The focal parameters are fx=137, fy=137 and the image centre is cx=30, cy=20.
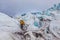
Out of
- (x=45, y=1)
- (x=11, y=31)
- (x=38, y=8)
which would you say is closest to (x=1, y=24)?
(x=11, y=31)

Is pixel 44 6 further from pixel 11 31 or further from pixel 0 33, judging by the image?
pixel 0 33

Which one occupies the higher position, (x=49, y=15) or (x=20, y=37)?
(x=49, y=15)

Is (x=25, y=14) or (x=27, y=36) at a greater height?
(x=25, y=14)

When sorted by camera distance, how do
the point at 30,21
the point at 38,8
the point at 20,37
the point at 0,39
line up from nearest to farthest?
the point at 0,39
the point at 20,37
the point at 30,21
the point at 38,8

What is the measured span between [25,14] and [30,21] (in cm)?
14

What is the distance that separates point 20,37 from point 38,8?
0.47 meters

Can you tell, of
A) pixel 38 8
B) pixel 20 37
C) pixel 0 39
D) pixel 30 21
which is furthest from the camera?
pixel 38 8

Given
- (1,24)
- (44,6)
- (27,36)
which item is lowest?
(27,36)

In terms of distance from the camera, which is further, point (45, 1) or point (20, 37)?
point (45, 1)

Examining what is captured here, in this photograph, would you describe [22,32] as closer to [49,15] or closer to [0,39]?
[0,39]

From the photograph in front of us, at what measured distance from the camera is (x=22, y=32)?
4.47 ft

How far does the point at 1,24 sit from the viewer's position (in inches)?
53.0

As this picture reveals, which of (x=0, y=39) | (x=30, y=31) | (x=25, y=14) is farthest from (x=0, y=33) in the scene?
(x=25, y=14)

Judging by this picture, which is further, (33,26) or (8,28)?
(33,26)
